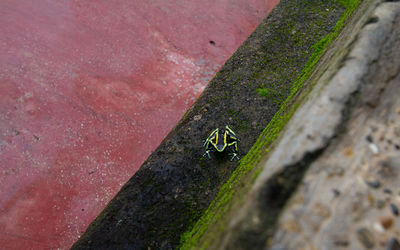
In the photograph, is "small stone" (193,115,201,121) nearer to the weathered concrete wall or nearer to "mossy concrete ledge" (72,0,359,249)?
"mossy concrete ledge" (72,0,359,249)

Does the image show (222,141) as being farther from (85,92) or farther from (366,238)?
(85,92)

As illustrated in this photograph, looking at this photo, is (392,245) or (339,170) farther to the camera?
(339,170)

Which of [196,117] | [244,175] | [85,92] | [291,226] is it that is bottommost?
[85,92]

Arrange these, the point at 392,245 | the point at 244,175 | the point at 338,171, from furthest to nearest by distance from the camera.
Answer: the point at 244,175 → the point at 338,171 → the point at 392,245

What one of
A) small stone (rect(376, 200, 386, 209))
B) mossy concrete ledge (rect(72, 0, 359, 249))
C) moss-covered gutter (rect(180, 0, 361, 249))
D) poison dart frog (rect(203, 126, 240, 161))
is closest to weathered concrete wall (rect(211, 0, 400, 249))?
small stone (rect(376, 200, 386, 209))

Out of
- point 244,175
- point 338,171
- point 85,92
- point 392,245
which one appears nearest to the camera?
point 392,245

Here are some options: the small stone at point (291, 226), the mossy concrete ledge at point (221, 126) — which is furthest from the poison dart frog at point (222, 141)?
the small stone at point (291, 226)

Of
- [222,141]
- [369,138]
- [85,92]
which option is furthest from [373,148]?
[85,92]
